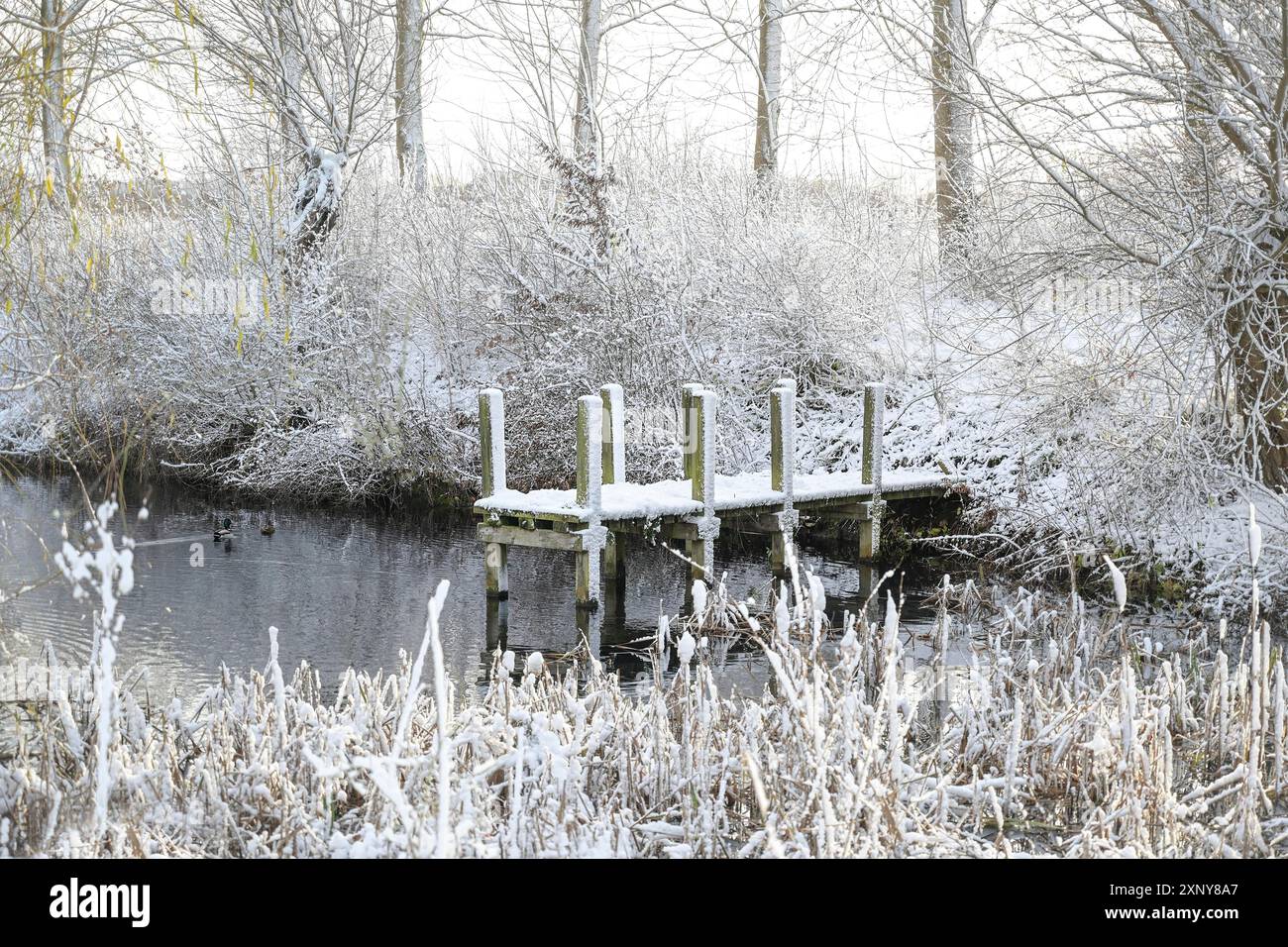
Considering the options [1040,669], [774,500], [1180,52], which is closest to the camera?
[1040,669]

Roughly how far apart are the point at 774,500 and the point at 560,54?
786cm

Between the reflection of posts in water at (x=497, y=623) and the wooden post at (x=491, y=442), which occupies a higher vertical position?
the wooden post at (x=491, y=442)

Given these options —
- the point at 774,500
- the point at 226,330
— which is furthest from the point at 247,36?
the point at 774,500

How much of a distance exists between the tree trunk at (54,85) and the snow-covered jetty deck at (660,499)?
486 centimetres

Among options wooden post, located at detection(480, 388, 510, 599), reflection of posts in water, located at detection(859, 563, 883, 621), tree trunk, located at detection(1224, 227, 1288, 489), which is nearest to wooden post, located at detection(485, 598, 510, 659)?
wooden post, located at detection(480, 388, 510, 599)

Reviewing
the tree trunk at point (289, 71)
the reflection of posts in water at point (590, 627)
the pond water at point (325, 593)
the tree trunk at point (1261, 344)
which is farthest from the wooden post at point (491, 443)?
the tree trunk at point (289, 71)

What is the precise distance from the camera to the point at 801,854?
3596 millimetres

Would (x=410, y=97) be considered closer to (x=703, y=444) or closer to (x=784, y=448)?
(x=784, y=448)

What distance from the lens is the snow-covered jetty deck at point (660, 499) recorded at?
410 inches

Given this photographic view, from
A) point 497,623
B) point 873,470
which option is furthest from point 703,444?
point 873,470

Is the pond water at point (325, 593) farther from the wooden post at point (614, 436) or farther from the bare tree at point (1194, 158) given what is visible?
the bare tree at point (1194, 158)

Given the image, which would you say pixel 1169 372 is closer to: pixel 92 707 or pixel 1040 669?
pixel 1040 669

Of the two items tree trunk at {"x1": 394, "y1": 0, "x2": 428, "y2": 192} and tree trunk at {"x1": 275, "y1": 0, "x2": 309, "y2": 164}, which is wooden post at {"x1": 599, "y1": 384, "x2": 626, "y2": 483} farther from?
tree trunk at {"x1": 394, "y1": 0, "x2": 428, "y2": 192}

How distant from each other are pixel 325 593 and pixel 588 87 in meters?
7.21
